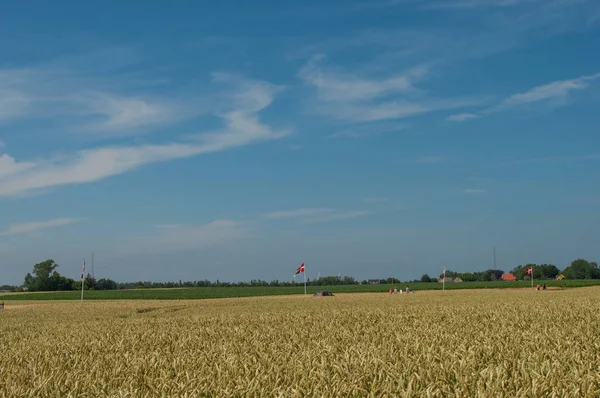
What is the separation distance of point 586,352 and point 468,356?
5.73 ft

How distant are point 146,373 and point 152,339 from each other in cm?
461

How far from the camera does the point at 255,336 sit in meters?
10.4

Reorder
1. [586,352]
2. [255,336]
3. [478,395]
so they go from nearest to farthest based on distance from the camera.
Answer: [478,395] < [586,352] < [255,336]

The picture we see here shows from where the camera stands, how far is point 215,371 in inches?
249

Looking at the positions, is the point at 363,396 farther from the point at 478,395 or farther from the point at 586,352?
the point at 586,352

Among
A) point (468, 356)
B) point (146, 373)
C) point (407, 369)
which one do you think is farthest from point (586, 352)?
point (146, 373)

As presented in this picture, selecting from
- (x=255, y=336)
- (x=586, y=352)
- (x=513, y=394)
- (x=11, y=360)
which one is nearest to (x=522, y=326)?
(x=586, y=352)

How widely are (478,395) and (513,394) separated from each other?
0.64 metres

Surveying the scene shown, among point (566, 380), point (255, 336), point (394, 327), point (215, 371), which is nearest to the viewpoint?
point (566, 380)

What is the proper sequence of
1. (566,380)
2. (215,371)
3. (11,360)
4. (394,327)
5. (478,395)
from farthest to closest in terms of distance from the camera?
(394,327), (11,360), (215,371), (566,380), (478,395)

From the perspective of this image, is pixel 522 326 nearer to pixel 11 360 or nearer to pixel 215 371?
pixel 215 371

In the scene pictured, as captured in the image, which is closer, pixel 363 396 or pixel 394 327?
pixel 363 396

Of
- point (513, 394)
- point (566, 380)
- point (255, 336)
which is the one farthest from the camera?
point (255, 336)

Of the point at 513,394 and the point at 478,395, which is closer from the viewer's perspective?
the point at 478,395
